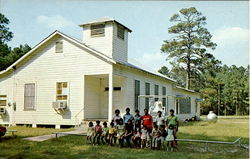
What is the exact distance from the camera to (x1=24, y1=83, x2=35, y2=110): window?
59.5ft

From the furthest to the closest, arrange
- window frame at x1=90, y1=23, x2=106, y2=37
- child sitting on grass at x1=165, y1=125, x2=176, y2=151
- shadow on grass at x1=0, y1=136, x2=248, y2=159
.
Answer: window frame at x1=90, y1=23, x2=106, y2=37 < child sitting on grass at x1=165, y1=125, x2=176, y2=151 < shadow on grass at x1=0, y1=136, x2=248, y2=159

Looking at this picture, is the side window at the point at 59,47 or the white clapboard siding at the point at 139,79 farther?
the side window at the point at 59,47

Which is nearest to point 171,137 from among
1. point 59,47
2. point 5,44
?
point 59,47

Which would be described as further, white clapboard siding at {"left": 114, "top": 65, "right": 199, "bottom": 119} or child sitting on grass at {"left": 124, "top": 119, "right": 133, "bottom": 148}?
white clapboard siding at {"left": 114, "top": 65, "right": 199, "bottom": 119}

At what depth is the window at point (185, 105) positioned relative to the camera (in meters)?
27.4

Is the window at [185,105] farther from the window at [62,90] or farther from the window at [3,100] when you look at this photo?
the window at [3,100]

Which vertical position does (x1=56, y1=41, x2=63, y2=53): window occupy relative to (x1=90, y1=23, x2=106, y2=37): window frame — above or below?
below

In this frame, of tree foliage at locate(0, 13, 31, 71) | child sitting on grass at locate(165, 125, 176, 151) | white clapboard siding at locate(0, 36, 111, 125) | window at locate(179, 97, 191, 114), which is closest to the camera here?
child sitting on grass at locate(165, 125, 176, 151)

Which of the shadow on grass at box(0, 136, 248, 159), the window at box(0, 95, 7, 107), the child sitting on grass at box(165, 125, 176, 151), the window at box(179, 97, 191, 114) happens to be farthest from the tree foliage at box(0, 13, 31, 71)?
the child sitting on grass at box(165, 125, 176, 151)

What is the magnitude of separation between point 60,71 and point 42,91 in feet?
5.84

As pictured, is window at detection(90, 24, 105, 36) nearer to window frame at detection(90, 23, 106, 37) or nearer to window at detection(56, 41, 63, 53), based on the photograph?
window frame at detection(90, 23, 106, 37)

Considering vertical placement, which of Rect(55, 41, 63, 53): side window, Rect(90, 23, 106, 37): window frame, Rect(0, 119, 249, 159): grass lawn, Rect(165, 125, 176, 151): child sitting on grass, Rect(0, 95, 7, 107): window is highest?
Rect(90, 23, 106, 37): window frame

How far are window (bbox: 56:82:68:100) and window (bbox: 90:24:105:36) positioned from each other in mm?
3616

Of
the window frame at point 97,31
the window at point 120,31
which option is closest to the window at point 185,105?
the window at point 120,31
